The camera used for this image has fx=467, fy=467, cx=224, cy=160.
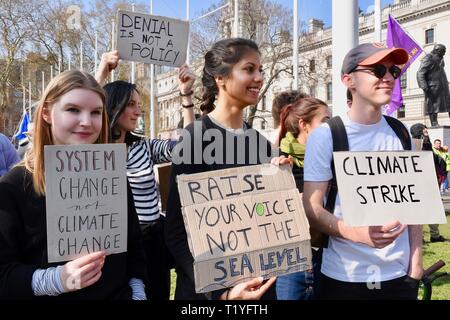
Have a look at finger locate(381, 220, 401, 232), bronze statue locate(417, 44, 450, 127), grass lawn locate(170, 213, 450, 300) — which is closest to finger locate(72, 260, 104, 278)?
finger locate(381, 220, 401, 232)

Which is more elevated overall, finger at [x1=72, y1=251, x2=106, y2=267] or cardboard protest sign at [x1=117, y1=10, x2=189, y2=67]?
cardboard protest sign at [x1=117, y1=10, x2=189, y2=67]

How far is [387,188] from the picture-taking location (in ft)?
5.87

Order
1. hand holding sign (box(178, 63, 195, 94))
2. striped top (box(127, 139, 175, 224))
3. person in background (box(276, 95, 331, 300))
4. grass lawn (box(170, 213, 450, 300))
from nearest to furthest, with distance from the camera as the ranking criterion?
person in background (box(276, 95, 331, 300)) → striped top (box(127, 139, 175, 224)) → hand holding sign (box(178, 63, 195, 94)) → grass lawn (box(170, 213, 450, 300))

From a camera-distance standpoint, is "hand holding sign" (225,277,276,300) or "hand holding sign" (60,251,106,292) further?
"hand holding sign" (225,277,276,300)

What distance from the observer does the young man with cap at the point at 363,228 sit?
6.28 ft

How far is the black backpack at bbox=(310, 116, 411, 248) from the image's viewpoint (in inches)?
77.0

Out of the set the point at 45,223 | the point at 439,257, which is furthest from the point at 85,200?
the point at 439,257

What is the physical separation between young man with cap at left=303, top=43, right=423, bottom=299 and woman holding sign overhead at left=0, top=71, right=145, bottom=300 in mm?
809

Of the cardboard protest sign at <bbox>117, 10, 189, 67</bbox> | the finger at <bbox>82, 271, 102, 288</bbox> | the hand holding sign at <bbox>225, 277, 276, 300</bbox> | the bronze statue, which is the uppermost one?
the bronze statue

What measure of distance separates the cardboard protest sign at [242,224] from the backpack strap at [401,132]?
554 mm

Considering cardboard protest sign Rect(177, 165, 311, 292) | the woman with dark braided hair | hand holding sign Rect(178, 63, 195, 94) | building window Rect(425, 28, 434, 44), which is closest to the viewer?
cardboard protest sign Rect(177, 165, 311, 292)

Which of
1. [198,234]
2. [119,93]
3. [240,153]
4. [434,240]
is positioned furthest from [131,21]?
[434,240]

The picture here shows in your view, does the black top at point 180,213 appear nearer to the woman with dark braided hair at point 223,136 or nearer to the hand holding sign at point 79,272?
the woman with dark braided hair at point 223,136

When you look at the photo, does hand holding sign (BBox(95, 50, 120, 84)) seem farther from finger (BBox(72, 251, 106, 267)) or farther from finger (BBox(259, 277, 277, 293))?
finger (BBox(259, 277, 277, 293))
